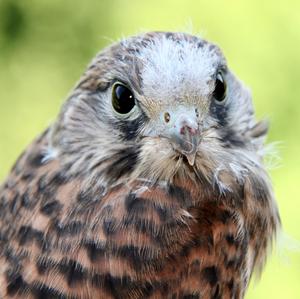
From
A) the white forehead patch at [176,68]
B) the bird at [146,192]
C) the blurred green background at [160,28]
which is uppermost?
the blurred green background at [160,28]

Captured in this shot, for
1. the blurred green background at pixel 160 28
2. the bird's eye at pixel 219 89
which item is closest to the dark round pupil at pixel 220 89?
the bird's eye at pixel 219 89

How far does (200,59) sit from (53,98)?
2.91m

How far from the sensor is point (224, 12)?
4.90 metres

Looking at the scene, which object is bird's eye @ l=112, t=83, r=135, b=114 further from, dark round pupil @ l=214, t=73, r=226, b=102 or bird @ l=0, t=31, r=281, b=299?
dark round pupil @ l=214, t=73, r=226, b=102

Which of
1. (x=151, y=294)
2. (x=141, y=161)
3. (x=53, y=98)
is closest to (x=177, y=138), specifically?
(x=141, y=161)

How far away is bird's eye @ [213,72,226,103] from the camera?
2.66 m

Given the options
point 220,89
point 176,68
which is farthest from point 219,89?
point 176,68

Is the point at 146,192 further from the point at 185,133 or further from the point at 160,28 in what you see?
the point at 160,28

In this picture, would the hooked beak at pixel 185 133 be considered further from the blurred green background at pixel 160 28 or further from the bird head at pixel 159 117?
the blurred green background at pixel 160 28

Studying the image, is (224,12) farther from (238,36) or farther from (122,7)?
(122,7)

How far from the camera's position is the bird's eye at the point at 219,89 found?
2662 millimetres

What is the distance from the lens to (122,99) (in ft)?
8.77

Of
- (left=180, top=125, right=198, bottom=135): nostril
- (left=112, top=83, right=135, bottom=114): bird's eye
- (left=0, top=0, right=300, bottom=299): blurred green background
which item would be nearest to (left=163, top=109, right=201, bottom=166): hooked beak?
(left=180, top=125, right=198, bottom=135): nostril

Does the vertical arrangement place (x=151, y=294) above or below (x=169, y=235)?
below
